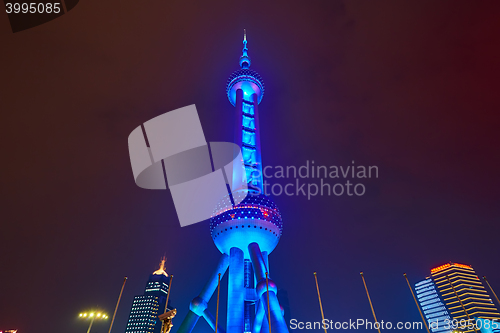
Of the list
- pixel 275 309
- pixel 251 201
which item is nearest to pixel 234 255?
pixel 251 201

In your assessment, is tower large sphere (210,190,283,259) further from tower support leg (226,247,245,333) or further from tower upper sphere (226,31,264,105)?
tower upper sphere (226,31,264,105)

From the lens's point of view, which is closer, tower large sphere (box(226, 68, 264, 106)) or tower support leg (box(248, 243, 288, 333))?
tower support leg (box(248, 243, 288, 333))

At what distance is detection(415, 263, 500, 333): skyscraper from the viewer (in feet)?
457

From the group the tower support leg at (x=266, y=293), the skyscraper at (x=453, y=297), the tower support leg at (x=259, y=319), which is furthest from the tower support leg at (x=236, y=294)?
the skyscraper at (x=453, y=297)

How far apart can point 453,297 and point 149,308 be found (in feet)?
534

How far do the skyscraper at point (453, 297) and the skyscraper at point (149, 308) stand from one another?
14048cm

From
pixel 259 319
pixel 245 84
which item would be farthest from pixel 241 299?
pixel 245 84

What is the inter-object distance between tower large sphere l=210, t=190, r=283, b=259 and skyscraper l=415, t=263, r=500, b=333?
12883cm

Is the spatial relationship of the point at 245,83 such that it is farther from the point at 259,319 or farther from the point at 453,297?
the point at 453,297

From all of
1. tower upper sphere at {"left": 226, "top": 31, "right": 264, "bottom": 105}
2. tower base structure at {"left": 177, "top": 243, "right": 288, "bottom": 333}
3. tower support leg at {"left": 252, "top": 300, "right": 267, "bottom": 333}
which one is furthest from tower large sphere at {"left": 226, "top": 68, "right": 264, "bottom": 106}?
tower support leg at {"left": 252, "top": 300, "right": 267, "bottom": 333}

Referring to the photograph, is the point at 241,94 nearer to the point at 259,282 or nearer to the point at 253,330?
the point at 259,282

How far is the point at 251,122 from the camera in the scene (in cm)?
7306

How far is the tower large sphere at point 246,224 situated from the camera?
170 feet

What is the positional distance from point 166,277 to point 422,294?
501 ft
